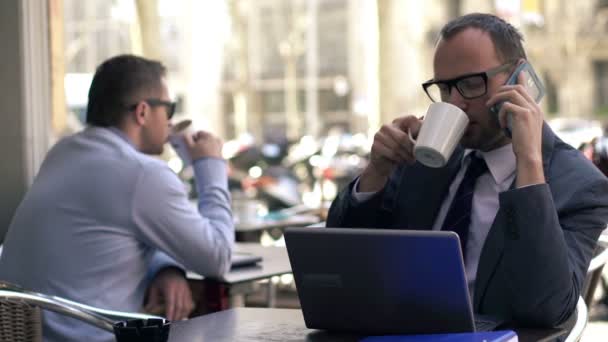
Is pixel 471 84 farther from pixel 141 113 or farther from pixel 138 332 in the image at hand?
pixel 141 113

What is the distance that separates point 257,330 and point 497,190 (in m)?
0.69

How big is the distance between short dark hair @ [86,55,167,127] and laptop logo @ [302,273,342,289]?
1438 millimetres

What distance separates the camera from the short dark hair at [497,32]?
2238 millimetres

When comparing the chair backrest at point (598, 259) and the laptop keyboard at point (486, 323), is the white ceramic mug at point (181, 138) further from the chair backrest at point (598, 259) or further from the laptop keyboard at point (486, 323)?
the laptop keyboard at point (486, 323)

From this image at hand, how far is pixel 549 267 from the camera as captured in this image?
192 cm

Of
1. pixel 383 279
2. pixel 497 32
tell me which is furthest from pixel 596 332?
pixel 383 279

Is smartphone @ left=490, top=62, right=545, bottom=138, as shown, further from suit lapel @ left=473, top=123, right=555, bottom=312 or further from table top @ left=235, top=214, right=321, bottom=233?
table top @ left=235, top=214, right=321, bottom=233

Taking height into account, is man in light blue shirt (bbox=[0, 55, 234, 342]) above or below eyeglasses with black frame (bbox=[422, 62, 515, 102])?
below

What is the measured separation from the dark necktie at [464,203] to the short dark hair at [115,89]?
3.91 ft

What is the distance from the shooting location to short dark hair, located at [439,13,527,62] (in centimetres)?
224

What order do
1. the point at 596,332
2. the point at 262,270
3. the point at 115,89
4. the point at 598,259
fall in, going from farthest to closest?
the point at 596,332
the point at 262,270
the point at 115,89
the point at 598,259

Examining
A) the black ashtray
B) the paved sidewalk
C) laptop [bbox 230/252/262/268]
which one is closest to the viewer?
the black ashtray

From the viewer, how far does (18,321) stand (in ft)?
6.94

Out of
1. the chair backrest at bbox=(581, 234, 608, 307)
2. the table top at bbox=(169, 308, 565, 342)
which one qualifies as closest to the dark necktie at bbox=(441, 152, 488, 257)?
the chair backrest at bbox=(581, 234, 608, 307)
